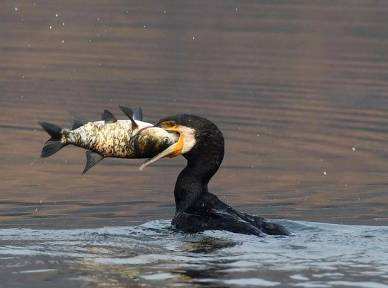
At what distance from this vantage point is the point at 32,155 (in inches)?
636

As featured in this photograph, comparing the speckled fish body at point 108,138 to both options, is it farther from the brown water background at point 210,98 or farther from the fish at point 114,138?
the brown water background at point 210,98

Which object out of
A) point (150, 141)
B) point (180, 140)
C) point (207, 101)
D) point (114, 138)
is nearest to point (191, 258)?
point (150, 141)

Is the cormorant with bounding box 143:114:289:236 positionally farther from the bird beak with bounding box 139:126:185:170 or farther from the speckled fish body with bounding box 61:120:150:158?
the speckled fish body with bounding box 61:120:150:158

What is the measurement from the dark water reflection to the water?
0.25ft

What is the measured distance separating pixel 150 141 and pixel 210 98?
9.37 metres

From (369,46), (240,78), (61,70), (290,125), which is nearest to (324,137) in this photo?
(290,125)

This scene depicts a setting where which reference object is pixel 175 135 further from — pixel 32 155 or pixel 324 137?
pixel 324 137

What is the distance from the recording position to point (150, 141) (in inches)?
460

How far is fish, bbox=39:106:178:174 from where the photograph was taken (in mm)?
11656

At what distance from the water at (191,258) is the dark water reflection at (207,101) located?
78 millimetres

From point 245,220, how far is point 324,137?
6321mm

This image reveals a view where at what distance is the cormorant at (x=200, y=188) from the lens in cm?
1152

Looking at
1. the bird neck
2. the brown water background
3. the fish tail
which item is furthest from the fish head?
the brown water background

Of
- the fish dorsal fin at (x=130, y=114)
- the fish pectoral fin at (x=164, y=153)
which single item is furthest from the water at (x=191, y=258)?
the fish dorsal fin at (x=130, y=114)
